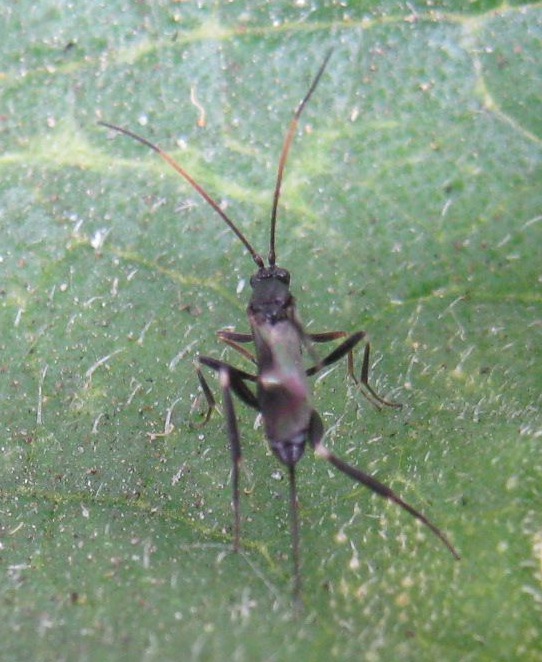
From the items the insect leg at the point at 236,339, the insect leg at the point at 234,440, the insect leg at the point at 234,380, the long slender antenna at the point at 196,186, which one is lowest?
the insect leg at the point at 234,440

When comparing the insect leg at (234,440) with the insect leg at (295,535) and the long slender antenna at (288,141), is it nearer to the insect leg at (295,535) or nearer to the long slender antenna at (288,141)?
the insect leg at (295,535)

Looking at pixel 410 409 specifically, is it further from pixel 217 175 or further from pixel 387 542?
pixel 217 175

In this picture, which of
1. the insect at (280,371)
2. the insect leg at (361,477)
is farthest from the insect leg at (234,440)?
the insect leg at (361,477)

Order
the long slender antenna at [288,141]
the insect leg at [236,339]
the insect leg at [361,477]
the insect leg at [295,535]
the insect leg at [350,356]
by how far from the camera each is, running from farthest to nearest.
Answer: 1. the insect leg at [236,339]
2. the long slender antenna at [288,141]
3. the insect leg at [350,356]
4. the insect leg at [361,477]
5. the insect leg at [295,535]

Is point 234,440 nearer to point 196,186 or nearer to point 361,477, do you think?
point 361,477

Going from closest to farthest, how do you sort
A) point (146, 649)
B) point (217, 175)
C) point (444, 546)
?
point (146, 649) → point (444, 546) → point (217, 175)

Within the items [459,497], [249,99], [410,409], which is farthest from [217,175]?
[459,497]

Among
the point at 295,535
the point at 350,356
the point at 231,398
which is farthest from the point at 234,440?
the point at 350,356

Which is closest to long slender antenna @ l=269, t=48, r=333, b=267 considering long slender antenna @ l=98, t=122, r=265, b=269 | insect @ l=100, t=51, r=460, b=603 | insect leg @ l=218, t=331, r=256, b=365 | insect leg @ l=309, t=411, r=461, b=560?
insect @ l=100, t=51, r=460, b=603
